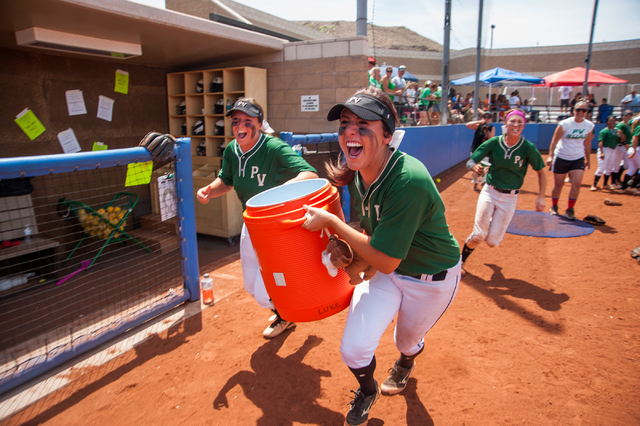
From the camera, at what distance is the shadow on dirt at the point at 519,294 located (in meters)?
3.83

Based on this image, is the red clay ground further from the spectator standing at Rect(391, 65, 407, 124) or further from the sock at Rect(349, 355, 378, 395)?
the spectator standing at Rect(391, 65, 407, 124)

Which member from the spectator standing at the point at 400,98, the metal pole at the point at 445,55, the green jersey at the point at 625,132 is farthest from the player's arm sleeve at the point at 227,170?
the green jersey at the point at 625,132

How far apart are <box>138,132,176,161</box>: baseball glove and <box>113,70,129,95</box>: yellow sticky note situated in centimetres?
368

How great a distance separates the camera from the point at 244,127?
10.5ft

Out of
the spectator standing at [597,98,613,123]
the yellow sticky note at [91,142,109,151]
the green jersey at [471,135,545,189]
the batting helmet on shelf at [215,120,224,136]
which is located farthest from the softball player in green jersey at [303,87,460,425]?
the spectator standing at [597,98,613,123]

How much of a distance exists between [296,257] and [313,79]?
5.08m

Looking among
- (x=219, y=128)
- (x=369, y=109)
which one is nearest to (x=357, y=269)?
(x=369, y=109)

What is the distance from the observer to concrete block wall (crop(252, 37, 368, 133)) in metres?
6.27

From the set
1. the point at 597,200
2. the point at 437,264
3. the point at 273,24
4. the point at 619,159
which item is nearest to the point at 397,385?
the point at 437,264

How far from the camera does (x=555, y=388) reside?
9.14 feet

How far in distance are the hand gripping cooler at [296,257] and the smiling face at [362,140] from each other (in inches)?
11.8

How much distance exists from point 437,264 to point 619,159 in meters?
11.0

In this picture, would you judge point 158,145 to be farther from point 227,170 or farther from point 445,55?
point 445,55

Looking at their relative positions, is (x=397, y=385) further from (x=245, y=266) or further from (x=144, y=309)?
(x=144, y=309)
